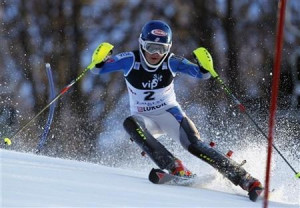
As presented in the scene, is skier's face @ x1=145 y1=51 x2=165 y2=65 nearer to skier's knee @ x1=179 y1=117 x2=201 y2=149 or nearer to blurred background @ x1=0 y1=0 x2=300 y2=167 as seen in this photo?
skier's knee @ x1=179 y1=117 x2=201 y2=149

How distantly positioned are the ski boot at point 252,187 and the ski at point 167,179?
0.41 meters

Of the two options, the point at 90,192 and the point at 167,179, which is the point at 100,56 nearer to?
the point at 167,179

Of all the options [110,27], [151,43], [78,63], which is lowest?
[78,63]

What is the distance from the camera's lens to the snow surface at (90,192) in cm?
317

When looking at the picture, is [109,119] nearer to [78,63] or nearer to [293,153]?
[78,63]

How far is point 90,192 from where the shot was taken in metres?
3.62

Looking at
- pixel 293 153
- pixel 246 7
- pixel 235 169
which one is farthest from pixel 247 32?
pixel 235 169

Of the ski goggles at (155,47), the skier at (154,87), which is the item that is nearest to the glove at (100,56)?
the skier at (154,87)

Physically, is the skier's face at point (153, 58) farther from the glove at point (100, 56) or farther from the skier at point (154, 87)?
the glove at point (100, 56)

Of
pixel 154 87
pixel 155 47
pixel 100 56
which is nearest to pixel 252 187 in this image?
pixel 154 87

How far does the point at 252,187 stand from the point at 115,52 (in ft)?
36.9

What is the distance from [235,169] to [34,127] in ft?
39.1

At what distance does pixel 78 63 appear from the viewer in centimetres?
1708

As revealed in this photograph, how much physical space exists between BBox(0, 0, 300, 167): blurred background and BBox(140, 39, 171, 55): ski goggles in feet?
30.4
